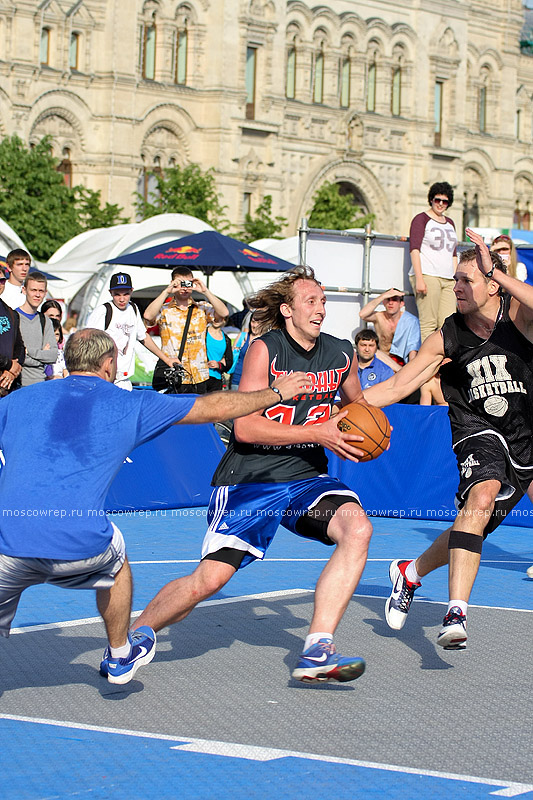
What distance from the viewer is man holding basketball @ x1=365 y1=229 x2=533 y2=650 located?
681cm

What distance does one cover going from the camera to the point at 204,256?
19.9 meters

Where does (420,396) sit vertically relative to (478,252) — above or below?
below

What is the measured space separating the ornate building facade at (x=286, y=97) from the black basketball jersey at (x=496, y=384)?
3759cm

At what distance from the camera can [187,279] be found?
47.0 ft

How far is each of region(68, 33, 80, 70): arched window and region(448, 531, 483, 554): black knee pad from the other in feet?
134

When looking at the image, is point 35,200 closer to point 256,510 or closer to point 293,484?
point 293,484

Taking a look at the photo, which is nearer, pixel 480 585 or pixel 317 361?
pixel 317 361

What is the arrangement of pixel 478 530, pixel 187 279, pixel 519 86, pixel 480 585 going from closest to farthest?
pixel 478 530, pixel 480 585, pixel 187 279, pixel 519 86

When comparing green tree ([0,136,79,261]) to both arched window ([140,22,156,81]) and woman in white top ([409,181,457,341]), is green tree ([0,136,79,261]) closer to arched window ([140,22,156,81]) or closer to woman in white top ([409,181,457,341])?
arched window ([140,22,156,81])

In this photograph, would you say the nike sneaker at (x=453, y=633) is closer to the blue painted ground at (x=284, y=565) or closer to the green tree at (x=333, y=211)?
the blue painted ground at (x=284, y=565)

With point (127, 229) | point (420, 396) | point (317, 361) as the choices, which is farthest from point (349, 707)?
point (127, 229)

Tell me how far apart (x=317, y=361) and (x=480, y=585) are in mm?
3270

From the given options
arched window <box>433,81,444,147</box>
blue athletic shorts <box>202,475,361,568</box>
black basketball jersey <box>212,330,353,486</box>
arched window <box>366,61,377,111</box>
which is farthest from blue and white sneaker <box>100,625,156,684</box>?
arched window <box>433,81,444,147</box>

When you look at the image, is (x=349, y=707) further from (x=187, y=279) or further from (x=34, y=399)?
(x=187, y=279)
